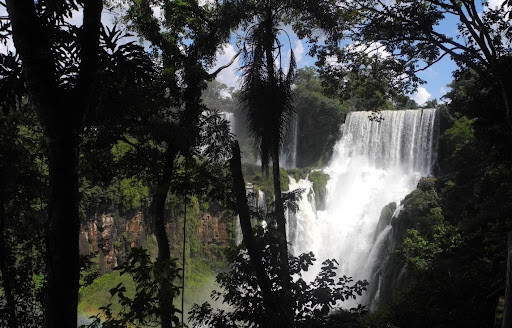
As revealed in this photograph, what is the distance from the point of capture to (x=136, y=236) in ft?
77.0

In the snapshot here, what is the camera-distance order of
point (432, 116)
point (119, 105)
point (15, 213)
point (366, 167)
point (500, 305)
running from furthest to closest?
point (366, 167)
point (432, 116)
point (15, 213)
point (119, 105)
point (500, 305)

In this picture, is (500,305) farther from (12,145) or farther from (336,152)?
(336,152)

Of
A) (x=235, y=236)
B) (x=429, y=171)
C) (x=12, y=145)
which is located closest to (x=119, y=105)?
(x=12, y=145)

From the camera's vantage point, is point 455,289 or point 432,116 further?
point 432,116

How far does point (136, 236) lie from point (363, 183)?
17.0 metres

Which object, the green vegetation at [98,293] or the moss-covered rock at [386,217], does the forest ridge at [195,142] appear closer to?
the moss-covered rock at [386,217]

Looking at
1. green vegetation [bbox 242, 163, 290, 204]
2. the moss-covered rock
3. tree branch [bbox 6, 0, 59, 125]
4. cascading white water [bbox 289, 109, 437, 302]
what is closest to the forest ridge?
tree branch [bbox 6, 0, 59, 125]

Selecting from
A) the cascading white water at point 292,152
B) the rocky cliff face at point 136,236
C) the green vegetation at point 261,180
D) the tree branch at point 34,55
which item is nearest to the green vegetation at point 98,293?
the rocky cliff face at point 136,236

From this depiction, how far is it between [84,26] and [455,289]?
6389mm

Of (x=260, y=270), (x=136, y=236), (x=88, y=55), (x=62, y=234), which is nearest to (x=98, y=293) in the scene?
(x=136, y=236)

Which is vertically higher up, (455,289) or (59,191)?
(59,191)

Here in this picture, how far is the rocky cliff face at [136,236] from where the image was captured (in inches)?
850

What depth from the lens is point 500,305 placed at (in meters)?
3.85

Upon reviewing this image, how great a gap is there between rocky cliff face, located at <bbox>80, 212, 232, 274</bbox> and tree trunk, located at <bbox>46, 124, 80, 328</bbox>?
17.8 meters
